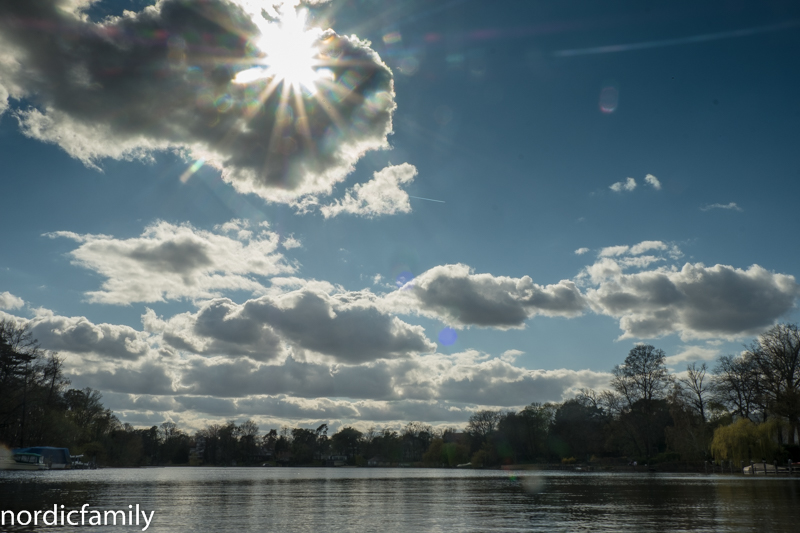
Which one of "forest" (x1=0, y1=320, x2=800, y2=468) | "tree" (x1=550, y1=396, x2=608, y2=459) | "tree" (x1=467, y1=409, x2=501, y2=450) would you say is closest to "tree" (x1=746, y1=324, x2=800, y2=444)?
"forest" (x1=0, y1=320, x2=800, y2=468)

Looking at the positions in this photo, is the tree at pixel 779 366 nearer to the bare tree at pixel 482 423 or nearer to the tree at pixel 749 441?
the tree at pixel 749 441

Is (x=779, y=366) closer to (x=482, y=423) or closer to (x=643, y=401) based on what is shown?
(x=643, y=401)

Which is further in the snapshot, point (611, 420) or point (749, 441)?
point (611, 420)

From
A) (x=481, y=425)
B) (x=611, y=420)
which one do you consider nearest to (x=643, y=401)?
(x=611, y=420)

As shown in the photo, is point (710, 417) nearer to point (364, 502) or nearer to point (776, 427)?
point (776, 427)

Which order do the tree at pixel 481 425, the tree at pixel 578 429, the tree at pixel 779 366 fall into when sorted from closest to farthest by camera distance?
the tree at pixel 779 366
the tree at pixel 578 429
the tree at pixel 481 425

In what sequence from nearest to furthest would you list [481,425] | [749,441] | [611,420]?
[749,441] → [611,420] → [481,425]

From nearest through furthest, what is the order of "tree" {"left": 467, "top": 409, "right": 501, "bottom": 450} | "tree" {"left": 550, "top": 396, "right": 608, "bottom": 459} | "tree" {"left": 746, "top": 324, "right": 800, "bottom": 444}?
"tree" {"left": 746, "top": 324, "right": 800, "bottom": 444}, "tree" {"left": 550, "top": 396, "right": 608, "bottom": 459}, "tree" {"left": 467, "top": 409, "right": 501, "bottom": 450}

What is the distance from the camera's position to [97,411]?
123062mm

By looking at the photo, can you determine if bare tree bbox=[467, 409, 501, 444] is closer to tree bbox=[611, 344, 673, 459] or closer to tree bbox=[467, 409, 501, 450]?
tree bbox=[467, 409, 501, 450]

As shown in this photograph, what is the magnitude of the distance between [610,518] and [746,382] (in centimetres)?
5490

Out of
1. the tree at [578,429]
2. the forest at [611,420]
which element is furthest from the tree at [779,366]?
the tree at [578,429]

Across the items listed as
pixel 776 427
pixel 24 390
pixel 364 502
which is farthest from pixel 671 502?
pixel 24 390

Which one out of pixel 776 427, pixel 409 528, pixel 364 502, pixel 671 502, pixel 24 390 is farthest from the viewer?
pixel 24 390
